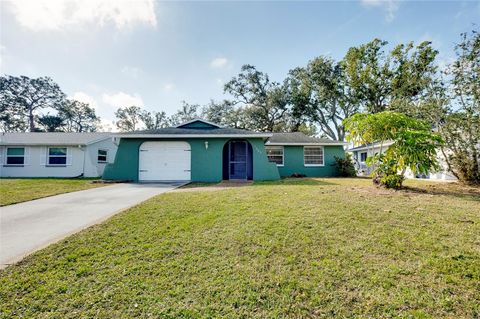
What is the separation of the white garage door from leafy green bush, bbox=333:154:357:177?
1007 centimetres

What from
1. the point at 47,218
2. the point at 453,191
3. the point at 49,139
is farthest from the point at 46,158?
the point at 453,191

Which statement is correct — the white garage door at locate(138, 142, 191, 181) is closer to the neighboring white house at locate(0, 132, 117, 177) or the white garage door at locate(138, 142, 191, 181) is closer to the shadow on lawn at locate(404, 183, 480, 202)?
the neighboring white house at locate(0, 132, 117, 177)

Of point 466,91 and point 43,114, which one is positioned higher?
point 43,114

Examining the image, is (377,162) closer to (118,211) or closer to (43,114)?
(118,211)

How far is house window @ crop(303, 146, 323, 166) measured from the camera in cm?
1597

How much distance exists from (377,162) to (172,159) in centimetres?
990

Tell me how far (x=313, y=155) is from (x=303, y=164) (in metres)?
1.01

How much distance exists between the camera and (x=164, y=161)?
12.5 meters

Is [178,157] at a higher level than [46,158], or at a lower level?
lower

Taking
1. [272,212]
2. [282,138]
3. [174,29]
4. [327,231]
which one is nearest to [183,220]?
[272,212]

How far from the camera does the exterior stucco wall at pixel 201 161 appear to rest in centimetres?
1241

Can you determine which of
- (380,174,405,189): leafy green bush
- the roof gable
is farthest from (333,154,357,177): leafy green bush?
the roof gable

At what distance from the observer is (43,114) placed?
37938mm

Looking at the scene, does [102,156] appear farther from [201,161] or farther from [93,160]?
[201,161]
